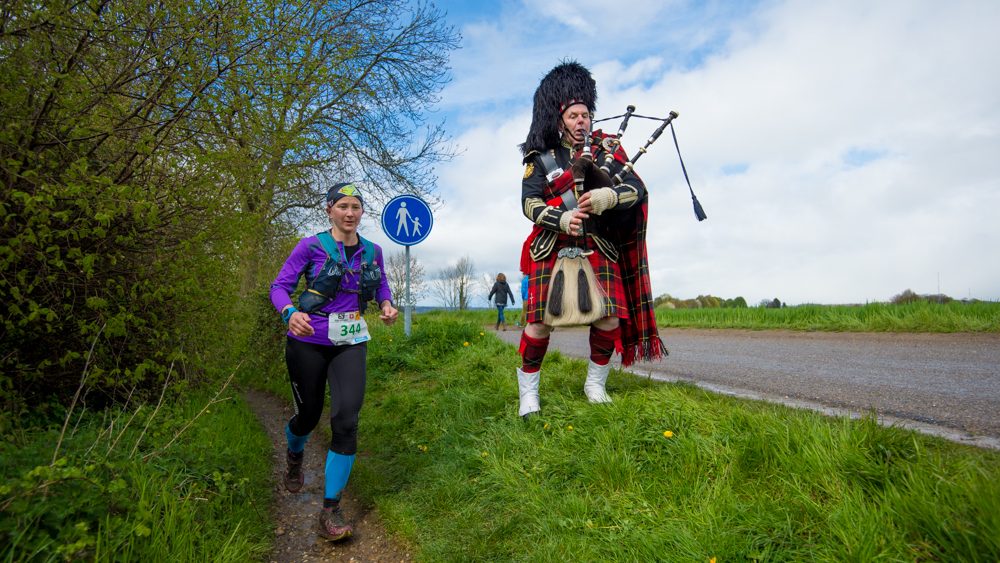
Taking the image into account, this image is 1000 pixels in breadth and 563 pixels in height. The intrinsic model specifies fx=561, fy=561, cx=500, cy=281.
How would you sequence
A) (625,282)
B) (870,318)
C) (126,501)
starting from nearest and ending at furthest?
(126,501)
(625,282)
(870,318)

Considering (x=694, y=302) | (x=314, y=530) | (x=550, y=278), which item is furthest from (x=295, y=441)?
(x=694, y=302)

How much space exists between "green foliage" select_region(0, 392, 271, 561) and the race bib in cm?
105

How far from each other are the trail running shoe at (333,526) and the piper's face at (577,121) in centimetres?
297

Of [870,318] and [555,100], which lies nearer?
[555,100]

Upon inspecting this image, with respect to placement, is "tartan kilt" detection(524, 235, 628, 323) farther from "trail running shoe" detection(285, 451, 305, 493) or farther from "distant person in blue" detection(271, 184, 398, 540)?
"trail running shoe" detection(285, 451, 305, 493)

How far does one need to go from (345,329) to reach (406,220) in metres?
5.78

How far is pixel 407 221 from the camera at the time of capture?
942 cm

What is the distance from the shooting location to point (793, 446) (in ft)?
8.48

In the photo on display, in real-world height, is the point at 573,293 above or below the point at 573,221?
below

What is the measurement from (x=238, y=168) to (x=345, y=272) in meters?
1.51

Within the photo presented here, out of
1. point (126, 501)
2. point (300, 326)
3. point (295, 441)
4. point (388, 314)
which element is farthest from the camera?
point (295, 441)

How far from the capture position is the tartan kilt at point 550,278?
147 inches

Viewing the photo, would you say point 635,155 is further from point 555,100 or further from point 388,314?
point 388,314

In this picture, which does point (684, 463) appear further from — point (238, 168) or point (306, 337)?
point (238, 168)
